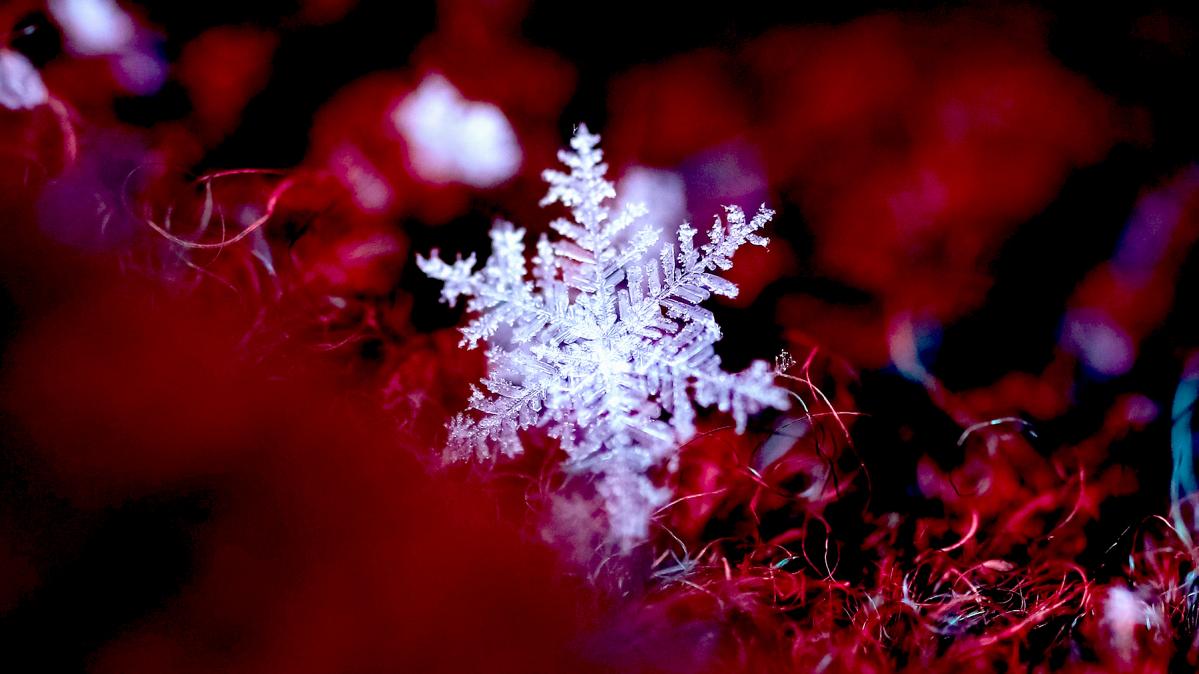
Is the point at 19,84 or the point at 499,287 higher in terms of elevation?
the point at 19,84

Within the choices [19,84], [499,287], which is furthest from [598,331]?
[19,84]

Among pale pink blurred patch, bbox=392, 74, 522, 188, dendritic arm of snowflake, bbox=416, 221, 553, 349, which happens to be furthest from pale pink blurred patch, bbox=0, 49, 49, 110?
dendritic arm of snowflake, bbox=416, 221, 553, 349

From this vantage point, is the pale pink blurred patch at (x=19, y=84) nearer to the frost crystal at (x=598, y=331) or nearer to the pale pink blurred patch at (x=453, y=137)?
the pale pink blurred patch at (x=453, y=137)

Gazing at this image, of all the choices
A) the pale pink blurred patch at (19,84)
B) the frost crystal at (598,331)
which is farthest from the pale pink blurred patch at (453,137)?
the pale pink blurred patch at (19,84)

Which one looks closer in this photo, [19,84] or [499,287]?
[499,287]

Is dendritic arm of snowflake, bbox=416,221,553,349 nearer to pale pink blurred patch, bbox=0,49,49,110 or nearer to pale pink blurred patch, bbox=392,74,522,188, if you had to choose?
pale pink blurred patch, bbox=392,74,522,188

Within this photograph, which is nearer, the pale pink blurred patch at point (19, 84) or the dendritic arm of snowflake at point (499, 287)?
the dendritic arm of snowflake at point (499, 287)

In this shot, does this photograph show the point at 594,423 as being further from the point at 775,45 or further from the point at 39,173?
the point at 39,173

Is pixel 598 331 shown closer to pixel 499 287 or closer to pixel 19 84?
pixel 499 287
